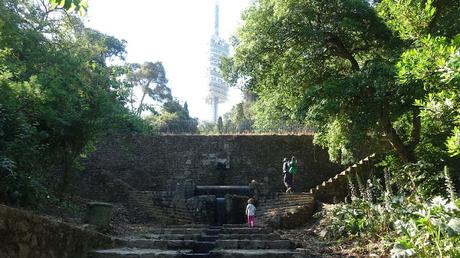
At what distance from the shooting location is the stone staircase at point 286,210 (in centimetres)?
1142

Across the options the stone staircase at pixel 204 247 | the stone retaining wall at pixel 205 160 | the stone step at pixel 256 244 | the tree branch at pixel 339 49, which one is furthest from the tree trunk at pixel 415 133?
the stone retaining wall at pixel 205 160

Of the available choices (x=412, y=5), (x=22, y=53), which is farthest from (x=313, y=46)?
(x=22, y=53)

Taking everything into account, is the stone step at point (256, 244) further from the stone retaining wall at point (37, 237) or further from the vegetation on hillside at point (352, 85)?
the stone retaining wall at point (37, 237)

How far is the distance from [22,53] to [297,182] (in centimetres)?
1147

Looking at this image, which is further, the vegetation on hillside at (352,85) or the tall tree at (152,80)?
the tall tree at (152,80)

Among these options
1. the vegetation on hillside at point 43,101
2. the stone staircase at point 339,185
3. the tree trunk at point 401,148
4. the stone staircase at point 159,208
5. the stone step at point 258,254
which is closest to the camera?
the stone step at point 258,254

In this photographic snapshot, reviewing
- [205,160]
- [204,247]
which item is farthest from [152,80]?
[204,247]

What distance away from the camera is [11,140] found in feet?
24.0

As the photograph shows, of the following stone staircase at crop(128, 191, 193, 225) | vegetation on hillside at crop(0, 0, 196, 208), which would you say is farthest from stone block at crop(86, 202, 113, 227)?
stone staircase at crop(128, 191, 193, 225)

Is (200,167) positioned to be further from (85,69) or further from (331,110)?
(331,110)

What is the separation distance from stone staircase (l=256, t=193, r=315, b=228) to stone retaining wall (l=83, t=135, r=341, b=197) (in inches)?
174

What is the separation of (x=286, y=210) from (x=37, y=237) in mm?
8646

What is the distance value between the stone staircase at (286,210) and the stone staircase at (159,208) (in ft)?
7.38

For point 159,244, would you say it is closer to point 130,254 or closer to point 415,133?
point 130,254
